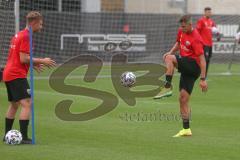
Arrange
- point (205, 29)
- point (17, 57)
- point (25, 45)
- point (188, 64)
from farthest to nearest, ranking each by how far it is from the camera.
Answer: point (205, 29) < point (188, 64) < point (17, 57) < point (25, 45)

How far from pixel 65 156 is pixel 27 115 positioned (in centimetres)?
146

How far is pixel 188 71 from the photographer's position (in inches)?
490

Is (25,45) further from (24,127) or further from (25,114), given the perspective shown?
(24,127)

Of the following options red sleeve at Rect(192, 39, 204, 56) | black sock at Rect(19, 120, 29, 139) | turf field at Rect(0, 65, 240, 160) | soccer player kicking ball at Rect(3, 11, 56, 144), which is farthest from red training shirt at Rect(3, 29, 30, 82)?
red sleeve at Rect(192, 39, 204, 56)

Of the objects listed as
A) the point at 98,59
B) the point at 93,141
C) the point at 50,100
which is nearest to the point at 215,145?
the point at 93,141

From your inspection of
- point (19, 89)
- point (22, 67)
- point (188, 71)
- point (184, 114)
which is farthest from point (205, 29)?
point (19, 89)

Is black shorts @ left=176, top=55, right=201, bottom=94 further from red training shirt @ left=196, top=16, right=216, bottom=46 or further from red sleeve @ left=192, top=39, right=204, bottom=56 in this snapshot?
red training shirt @ left=196, top=16, right=216, bottom=46

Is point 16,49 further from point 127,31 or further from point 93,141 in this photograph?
point 127,31

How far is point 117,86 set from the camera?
2133 cm

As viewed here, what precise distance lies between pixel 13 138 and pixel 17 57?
4.16ft

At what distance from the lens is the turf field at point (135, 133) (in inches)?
408

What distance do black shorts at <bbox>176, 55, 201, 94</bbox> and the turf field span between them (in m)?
0.85

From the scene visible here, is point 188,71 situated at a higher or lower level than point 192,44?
lower

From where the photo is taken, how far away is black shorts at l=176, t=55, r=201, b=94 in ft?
40.7
